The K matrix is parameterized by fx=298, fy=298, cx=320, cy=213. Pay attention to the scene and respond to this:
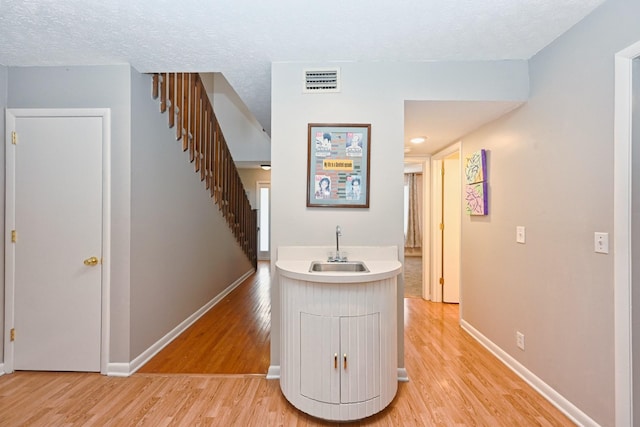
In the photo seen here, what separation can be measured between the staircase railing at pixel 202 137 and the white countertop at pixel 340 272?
6.07 feet

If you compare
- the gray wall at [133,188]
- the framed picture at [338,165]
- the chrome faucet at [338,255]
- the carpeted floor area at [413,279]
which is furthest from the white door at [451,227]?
the gray wall at [133,188]

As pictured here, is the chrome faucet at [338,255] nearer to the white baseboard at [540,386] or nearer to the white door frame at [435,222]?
the white baseboard at [540,386]

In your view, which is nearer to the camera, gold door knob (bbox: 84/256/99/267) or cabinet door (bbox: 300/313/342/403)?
cabinet door (bbox: 300/313/342/403)

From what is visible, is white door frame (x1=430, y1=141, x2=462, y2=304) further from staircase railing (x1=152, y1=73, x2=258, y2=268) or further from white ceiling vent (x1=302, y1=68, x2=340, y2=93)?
staircase railing (x1=152, y1=73, x2=258, y2=268)

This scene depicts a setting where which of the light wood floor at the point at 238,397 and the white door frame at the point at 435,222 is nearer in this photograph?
the light wood floor at the point at 238,397

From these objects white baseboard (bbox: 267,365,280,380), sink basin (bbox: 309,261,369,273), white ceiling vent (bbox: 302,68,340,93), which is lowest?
white baseboard (bbox: 267,365,280,380)

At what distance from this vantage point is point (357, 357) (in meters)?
1.70

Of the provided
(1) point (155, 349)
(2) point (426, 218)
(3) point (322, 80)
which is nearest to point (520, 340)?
(2) point (426, 218)

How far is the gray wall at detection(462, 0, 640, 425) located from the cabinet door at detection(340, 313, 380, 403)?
1.23m

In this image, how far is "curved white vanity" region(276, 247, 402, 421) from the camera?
1.69 metres

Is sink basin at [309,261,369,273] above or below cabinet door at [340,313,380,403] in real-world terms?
above

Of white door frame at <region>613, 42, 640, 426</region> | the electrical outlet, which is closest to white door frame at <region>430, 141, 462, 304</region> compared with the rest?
the electrical outlet

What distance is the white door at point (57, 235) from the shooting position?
2.26 metres

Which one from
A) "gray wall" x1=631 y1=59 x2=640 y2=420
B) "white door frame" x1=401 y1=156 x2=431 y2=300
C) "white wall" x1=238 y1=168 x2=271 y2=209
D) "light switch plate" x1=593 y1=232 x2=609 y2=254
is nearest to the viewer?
"gray wall" x1=631 y1=59 x2=640 y2=420
